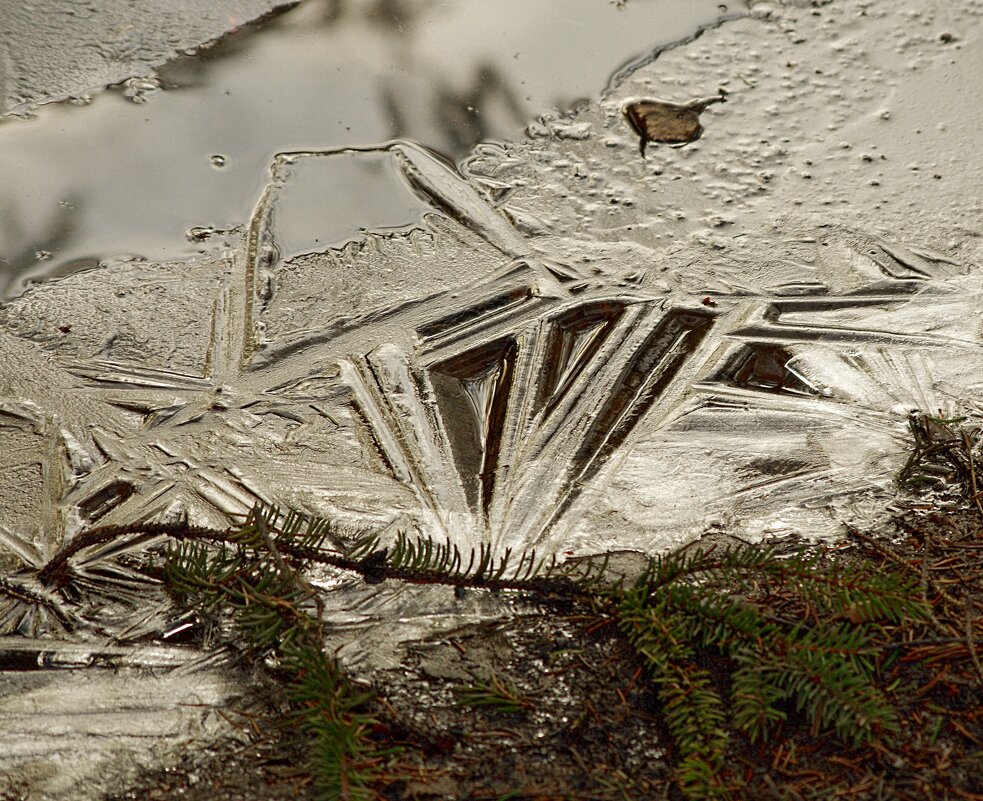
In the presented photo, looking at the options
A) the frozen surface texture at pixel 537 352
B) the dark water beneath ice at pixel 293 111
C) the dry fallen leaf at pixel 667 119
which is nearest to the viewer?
the frozen surface texture at pixel 537 352

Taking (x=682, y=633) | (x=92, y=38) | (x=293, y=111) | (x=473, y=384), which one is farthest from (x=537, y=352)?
(x=92, y=38)

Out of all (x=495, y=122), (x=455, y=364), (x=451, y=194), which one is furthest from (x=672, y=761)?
(x=495, y=122)

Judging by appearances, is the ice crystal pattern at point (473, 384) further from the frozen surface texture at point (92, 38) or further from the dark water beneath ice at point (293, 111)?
the frozen surface texture at point (92, 38)

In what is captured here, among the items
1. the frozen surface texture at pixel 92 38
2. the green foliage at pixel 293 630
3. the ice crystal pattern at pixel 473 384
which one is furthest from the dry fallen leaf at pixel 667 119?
the green foliage at pixel 293 630

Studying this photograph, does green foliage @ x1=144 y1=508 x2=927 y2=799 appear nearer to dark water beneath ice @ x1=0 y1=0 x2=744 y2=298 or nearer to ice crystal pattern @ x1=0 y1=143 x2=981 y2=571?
ice crystal pattern @ x1=0 y1=143 x2=981 y2=571

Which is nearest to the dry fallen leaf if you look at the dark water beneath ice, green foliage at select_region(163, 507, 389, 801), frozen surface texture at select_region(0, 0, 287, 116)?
the dark water beneath ice

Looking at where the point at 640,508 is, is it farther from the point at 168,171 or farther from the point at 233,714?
the point at 168,171
